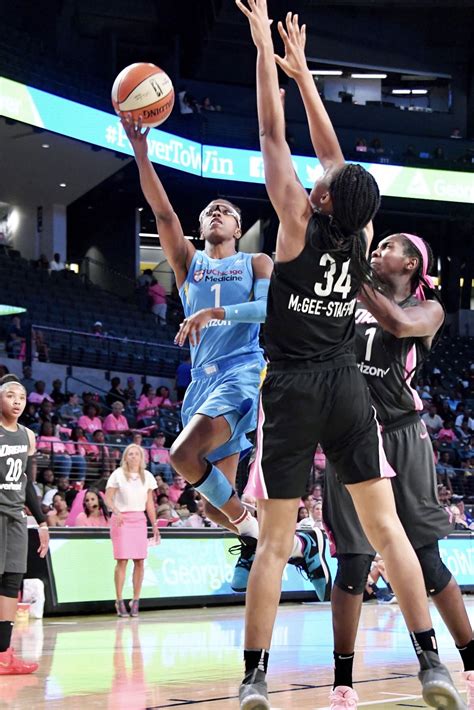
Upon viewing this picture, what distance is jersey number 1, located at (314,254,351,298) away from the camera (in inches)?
170

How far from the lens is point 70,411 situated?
709 inches

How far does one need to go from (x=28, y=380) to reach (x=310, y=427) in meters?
15.1

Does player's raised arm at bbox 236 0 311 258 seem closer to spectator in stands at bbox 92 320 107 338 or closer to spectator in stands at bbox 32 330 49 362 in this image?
spectator in stands at bbox 32 330 49 362

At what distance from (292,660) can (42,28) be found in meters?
24.8

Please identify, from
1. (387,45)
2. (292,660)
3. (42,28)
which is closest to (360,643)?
(292,660)

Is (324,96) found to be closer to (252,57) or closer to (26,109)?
(252,57)

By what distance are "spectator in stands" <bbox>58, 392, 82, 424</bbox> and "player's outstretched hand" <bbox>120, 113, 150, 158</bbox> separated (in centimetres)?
1226

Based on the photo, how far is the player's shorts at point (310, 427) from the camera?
4266 mm

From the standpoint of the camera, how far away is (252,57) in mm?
33125

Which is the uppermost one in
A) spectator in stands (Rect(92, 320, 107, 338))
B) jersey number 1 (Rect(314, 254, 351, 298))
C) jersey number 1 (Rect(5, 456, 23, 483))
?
spectator in stands (Rect(92, 320, 107, 338))

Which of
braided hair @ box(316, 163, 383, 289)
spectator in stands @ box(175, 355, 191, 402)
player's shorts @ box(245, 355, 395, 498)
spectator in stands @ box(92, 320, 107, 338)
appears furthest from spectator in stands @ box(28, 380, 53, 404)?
braided hair @ box(316, 163, 383, 289)

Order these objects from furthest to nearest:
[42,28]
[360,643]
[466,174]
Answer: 1. [466,174]
2. [42,28]
3. [360,643]

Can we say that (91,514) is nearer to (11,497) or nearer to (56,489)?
(56,489)

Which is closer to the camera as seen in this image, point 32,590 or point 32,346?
point 32,590
